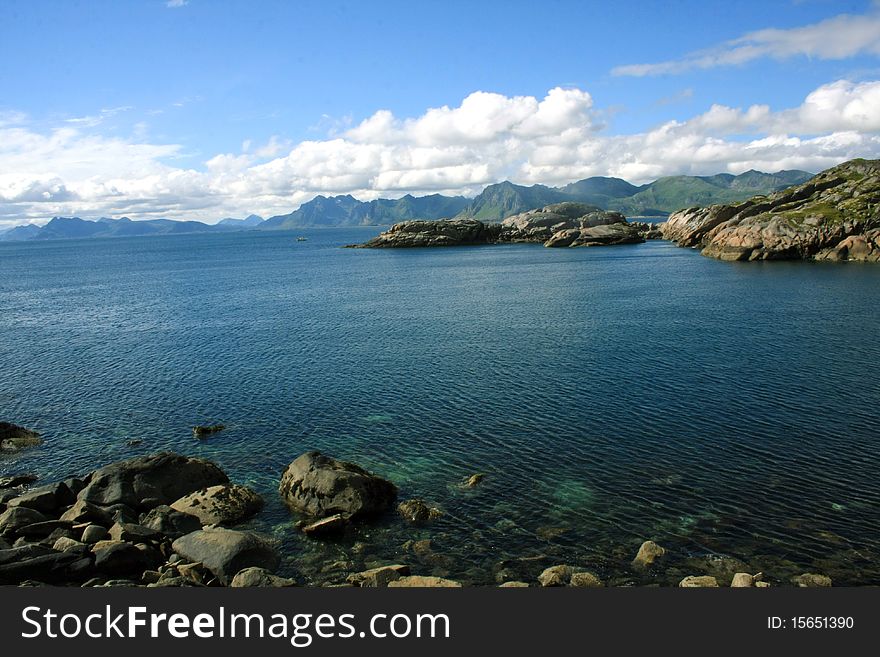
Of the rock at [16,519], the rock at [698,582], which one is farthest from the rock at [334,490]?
the rock at [698,582]

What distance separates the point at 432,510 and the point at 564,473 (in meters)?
9.21

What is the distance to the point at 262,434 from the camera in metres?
45.9

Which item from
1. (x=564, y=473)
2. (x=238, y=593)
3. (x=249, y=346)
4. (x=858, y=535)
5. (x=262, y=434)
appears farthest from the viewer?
(x=249, y=346)

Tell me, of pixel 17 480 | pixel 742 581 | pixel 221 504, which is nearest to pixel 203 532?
pixel 221 504

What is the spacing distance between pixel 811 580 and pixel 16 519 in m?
38.7

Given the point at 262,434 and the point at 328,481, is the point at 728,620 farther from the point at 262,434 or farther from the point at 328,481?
the point at 262,434

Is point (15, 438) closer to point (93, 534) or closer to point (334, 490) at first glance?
point (93, 534)

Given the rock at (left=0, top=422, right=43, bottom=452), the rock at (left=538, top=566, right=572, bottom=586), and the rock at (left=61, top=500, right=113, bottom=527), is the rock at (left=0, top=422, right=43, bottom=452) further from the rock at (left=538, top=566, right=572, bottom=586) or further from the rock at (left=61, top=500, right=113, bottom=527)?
the rock at (left=538, top=566, right=572, bottom=586)

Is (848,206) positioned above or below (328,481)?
above

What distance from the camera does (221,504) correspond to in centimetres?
3378

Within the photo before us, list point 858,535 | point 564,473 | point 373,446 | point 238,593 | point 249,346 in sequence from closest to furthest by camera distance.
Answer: point 238,593, point 858,535, point 564,473, point 373,446, point 249,346

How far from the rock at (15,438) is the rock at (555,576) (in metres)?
39.5

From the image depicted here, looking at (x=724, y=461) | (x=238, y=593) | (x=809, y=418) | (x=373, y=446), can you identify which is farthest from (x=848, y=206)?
(x=238, y=593)

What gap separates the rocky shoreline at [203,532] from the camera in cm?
2636
